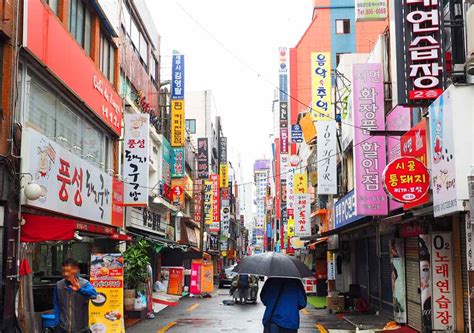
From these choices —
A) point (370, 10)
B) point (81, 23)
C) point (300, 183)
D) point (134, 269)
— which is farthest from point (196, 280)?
point (81, 23)

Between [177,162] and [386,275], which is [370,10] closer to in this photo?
[386,275]

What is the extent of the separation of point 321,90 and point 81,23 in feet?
49.1

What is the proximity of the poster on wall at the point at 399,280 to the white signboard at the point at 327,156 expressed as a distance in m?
8.52

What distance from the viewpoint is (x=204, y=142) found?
55656 mm

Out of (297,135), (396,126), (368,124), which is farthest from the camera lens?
(297,135)

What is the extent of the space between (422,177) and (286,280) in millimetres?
4557

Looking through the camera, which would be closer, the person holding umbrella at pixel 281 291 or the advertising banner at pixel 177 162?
the person holding umbrella at pixel 281 291

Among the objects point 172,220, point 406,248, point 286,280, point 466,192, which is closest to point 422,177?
point 466,192

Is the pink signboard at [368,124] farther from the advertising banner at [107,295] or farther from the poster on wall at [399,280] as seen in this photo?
the advertising banner at [107,295]

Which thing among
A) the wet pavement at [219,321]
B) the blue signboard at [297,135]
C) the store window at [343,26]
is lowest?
the wet pavement at [219,321]

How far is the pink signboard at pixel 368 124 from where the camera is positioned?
58.1 feet

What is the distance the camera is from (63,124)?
1616 centimetres

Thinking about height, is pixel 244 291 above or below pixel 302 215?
below

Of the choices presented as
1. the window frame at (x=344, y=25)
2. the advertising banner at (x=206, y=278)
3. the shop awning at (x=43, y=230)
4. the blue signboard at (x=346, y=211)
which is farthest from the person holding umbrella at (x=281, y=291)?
the window frame at (x=344, y=25)
